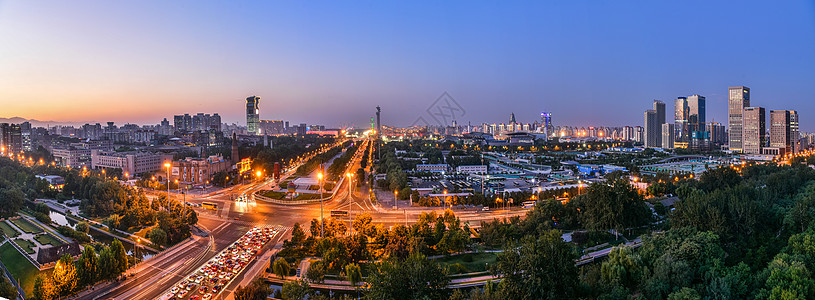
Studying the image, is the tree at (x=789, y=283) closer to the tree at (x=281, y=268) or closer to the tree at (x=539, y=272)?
the tree at (x=539, y=272)

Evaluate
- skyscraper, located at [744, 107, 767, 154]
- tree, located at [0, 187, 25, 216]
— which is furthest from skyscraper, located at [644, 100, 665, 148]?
tree, located at [0, 187, 25, 216]

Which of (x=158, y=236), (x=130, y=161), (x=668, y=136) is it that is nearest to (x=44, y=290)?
(x=158, y=236)

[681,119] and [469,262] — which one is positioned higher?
[681,119]

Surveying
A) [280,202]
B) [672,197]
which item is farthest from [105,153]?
[672,197]

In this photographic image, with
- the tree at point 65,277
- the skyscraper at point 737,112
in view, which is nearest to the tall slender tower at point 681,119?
the skyscraper at point 737,112

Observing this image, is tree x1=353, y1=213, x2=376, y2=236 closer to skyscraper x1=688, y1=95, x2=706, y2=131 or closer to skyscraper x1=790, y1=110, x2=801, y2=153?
skyscraper x1=790, y1=110, x2=801, y2=153

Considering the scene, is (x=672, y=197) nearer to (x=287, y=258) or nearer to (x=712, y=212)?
(x=712, y=212)

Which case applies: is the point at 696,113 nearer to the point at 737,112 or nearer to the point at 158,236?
the point at 737,112
